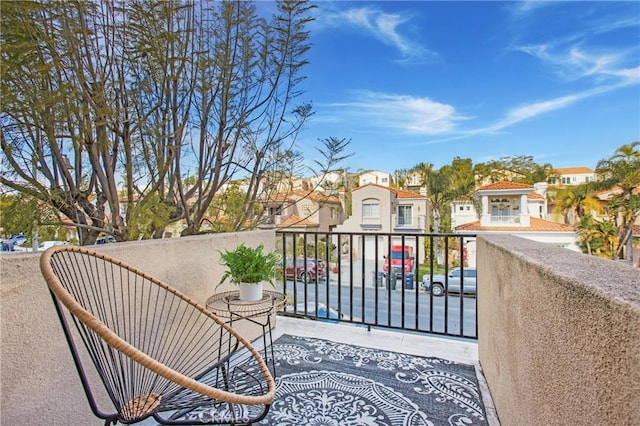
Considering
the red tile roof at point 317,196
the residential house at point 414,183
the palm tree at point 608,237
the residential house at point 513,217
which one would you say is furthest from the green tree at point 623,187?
the red tile roof at point 317,196

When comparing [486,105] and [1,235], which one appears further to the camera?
[486,105]

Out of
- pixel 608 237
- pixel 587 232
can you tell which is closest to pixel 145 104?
pixel 608 237

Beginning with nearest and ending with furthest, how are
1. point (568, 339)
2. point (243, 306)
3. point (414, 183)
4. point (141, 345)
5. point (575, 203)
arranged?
point (568, 339) → point (141, 345) → point (243, 306) → point (575, 203) → point (414, 183)

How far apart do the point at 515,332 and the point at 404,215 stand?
11.9 metres

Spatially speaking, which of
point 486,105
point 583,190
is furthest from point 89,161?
point 583,190

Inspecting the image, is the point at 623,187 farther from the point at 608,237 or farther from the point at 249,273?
the point at 249,273

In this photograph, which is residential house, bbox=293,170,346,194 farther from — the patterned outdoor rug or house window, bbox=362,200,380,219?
house window, bbox=362,200,380,219

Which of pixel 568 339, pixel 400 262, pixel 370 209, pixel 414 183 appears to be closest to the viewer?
pixel 568 339

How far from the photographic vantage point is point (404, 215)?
12805 millimetres

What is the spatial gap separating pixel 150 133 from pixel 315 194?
1722 mm

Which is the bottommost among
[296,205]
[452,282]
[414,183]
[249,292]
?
[452,282]

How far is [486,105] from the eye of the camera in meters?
14.6

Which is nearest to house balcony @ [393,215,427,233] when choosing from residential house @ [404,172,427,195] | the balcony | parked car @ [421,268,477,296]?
parked car @ [421,268,477,296]

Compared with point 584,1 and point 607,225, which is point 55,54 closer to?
point 584,1
